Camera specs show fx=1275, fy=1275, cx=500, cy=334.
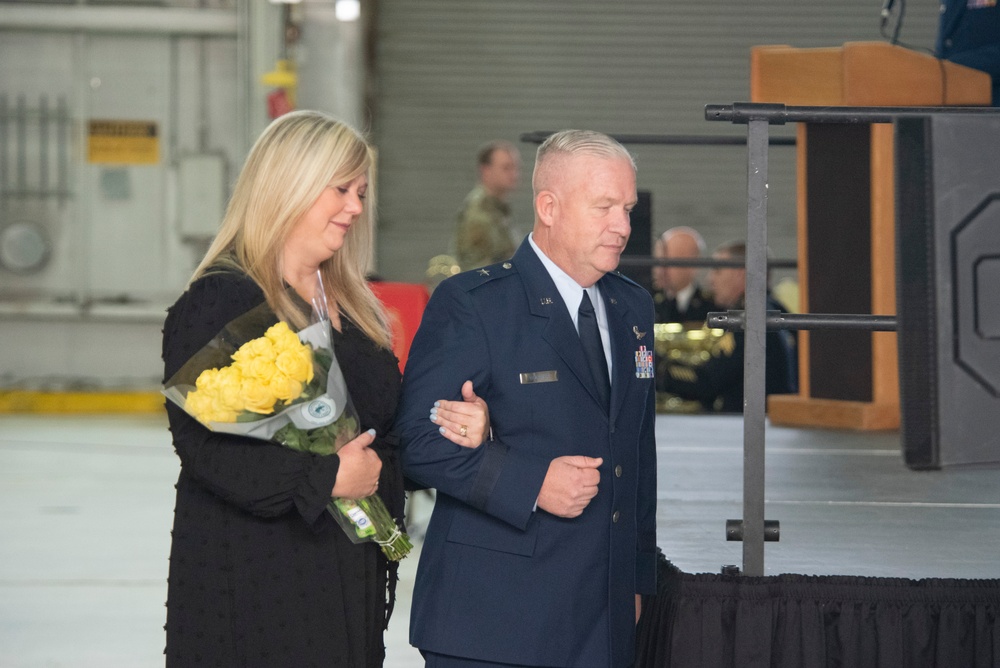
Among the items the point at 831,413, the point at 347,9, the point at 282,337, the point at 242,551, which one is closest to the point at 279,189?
the point at 282,337

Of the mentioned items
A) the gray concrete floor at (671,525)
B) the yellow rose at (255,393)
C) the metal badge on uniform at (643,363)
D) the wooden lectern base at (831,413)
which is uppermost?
the metal badge on uniform at (643,363)

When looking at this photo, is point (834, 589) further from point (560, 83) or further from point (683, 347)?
point (560, 83)

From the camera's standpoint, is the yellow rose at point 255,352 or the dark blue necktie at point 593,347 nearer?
the yellow rose at point 255,352

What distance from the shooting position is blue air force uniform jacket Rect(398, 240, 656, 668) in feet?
6.41

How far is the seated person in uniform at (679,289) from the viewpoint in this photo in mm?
6543

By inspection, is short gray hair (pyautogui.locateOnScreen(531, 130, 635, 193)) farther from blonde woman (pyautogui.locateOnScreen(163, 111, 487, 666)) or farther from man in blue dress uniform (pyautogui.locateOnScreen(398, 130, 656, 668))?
blonde woman (pyautogui.locateOnScreen(163, 111, 487, 666))

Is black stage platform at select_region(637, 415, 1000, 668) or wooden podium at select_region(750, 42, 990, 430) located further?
wooden podium at select_region(750, 42, 990, 430)

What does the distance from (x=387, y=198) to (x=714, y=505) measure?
26.5 feet

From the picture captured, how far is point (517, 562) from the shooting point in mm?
1982

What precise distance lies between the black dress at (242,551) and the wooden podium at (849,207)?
10.6 ft

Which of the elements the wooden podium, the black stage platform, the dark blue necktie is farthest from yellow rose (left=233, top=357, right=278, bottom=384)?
the wooden podium

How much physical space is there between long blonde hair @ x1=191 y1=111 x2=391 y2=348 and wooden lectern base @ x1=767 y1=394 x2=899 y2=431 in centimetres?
325

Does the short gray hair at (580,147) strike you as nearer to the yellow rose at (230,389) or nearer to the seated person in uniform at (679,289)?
the yellow rose at (230,389)

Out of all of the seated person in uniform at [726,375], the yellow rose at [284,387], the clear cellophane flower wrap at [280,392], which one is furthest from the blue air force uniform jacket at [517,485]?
the seated person in uniform at [726,375]
